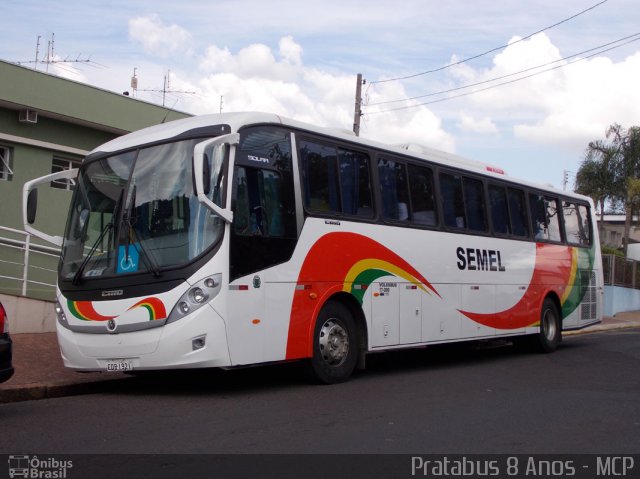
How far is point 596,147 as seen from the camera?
129ft

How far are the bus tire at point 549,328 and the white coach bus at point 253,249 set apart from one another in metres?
3.22

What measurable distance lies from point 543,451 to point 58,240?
667cm

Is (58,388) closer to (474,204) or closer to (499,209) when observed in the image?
(474,204)

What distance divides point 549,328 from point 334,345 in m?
7.14

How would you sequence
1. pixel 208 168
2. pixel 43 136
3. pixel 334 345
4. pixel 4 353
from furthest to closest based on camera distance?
pixel 43 136, pixel 334 345, pixel 208 168, pixel 4 353

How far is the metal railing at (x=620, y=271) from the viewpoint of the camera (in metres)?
30.9

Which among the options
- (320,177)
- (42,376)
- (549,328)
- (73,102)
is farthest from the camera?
(73,102)

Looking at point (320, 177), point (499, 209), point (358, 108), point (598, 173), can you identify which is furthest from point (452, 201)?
point (598, 173)

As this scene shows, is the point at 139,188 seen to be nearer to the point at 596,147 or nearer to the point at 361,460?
the point at 361,460

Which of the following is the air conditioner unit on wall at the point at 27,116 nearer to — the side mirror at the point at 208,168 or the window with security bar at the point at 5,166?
the window with security bar at the point at 5,166

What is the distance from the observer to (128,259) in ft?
29.0

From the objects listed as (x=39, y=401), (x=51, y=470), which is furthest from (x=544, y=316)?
(x=51, y=470)

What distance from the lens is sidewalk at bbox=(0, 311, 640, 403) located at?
8.98 metres

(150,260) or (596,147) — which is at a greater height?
(596,147)
